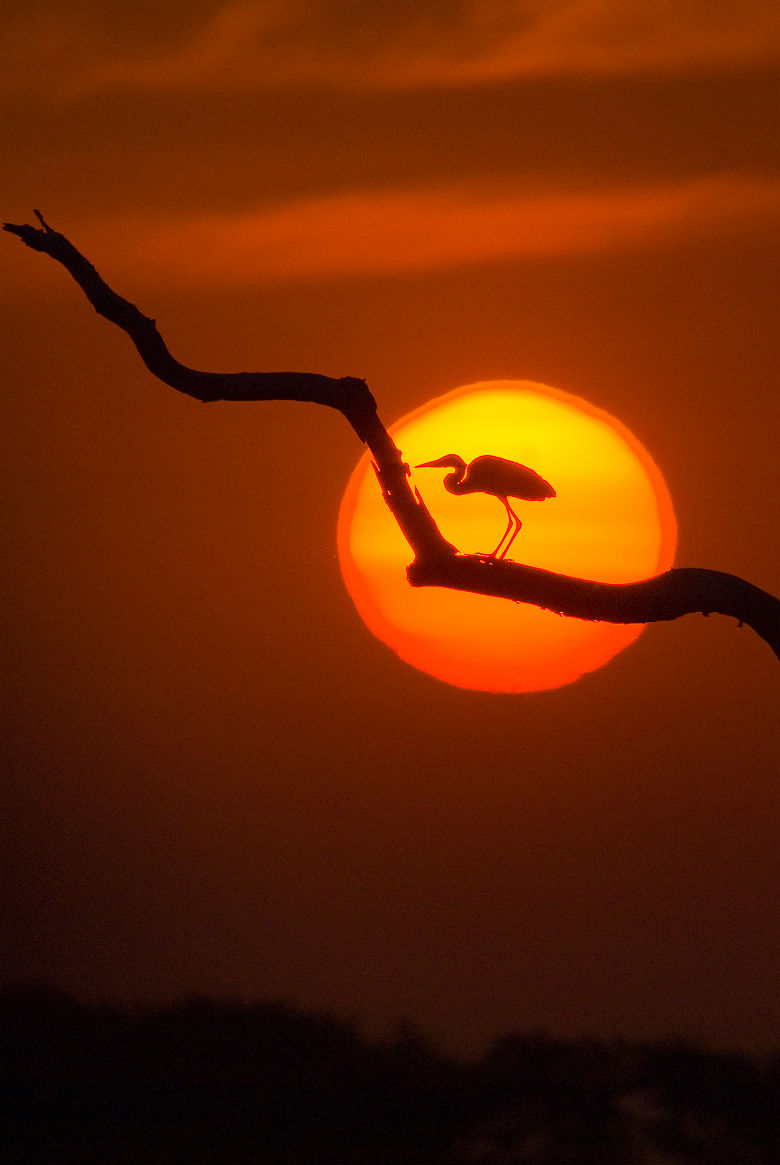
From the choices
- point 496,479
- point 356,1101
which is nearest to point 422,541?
point 496,479

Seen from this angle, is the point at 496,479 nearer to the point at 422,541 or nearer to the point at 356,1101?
the point at 422,541

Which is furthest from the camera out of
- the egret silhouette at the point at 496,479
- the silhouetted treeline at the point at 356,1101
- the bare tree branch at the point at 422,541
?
the silhouetted treeline at the point at 356,1101

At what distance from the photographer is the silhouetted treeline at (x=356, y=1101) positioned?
12.2m

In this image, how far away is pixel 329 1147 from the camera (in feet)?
40.0

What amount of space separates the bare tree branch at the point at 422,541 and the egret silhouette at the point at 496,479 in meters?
0.79

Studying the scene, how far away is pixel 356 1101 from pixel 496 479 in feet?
27.7

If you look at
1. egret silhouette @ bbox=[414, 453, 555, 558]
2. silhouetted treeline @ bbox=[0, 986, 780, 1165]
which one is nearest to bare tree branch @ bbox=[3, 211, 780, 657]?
egret silhouette @ bbox=[414, 453, 555, 558]

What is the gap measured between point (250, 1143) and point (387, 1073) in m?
2.10

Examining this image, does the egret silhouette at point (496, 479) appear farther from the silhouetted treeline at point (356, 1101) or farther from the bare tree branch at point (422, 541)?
the silhouetted treeline at point (356, 1101)

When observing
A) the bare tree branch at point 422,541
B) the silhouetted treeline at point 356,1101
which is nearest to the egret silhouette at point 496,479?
the bare tree branch at point 422,541

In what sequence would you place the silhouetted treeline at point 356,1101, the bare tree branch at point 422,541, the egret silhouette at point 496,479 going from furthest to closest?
the silhouetted treeline at point 356,1101
the egret silhouette at point 496,479
the bare tree branch at point 422,541

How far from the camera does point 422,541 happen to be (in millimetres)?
6461

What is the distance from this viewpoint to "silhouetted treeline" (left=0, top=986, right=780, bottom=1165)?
480 inches

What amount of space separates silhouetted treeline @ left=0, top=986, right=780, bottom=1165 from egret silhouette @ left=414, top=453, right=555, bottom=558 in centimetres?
728
